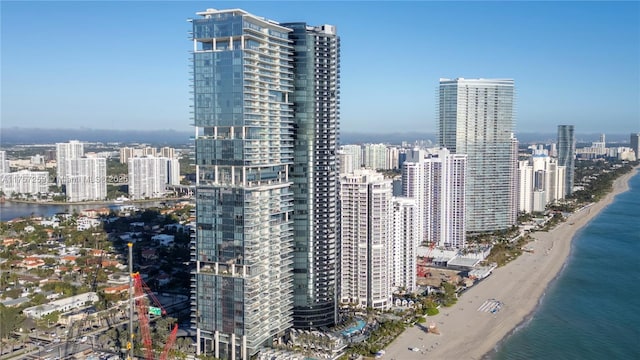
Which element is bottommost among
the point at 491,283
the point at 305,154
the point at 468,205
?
the point at 491,283

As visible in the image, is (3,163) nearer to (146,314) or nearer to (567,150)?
(146,314)

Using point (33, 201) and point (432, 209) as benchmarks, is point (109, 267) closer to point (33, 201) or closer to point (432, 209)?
point (432, 209)

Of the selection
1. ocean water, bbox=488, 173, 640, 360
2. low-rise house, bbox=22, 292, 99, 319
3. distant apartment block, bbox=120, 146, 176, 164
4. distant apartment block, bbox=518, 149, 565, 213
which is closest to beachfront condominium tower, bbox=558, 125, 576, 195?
distant apartment block, bbox=518, 149, 565, 213

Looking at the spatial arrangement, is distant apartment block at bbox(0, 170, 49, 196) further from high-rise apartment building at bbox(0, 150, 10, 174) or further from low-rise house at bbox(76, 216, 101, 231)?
low-rise house at bbox(76, 216, 101, 231)

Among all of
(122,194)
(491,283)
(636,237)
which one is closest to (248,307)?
(491,283)

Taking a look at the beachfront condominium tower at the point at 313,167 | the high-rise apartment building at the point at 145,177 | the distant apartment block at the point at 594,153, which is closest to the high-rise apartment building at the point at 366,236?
the beachfront condominium tower at the point at 313,167

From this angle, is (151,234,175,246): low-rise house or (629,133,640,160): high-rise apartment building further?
(629,133,640,160): high-rise apartment building

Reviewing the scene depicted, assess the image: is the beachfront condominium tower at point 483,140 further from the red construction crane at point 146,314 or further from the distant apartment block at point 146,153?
the distant apartment block at point 146,153
